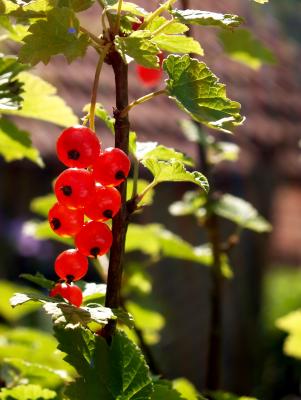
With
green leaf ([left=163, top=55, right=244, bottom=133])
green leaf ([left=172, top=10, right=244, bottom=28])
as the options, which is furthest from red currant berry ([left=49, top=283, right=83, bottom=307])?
green leaf ([left=172, top=10, right=244, bottom=28])

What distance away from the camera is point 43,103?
1.69m

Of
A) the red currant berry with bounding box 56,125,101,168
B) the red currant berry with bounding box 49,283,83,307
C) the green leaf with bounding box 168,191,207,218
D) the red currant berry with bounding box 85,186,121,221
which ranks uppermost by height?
the red currant berry with bounding box 56,125,101,168

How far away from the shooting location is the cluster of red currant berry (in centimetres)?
115

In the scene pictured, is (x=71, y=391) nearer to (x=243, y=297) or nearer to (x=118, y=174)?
(x=118, y=174)

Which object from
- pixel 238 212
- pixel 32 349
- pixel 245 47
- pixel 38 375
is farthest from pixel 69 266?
pixel 245 47

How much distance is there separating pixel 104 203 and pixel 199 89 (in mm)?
229

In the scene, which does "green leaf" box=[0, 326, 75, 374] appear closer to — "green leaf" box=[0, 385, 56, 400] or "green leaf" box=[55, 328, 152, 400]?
"green leaf" box=[0, 385, 56, 400]

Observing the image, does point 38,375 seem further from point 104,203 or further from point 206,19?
point 206,19

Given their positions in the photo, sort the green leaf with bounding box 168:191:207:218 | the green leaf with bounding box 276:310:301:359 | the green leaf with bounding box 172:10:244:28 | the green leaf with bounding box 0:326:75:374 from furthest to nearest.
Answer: the green leaf with bounding box 168:191:207:218 < the green leaf with bounding box 276:310:301:359 < the green leaf with bounding box 0:326:75:374 < the green leaf with bounding box 172:10:244:28

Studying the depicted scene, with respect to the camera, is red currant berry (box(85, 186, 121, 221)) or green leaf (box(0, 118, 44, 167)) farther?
A: green leaf (box(0, 118, 44, 167))

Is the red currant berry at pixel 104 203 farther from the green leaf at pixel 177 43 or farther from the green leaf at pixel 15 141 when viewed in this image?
the green leaf at pixel 15 141

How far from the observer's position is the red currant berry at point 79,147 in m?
1.15

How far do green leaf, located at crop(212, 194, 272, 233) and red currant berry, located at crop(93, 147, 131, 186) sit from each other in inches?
44.0

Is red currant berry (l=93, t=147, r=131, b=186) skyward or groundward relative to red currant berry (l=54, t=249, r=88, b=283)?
skyward
